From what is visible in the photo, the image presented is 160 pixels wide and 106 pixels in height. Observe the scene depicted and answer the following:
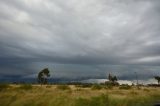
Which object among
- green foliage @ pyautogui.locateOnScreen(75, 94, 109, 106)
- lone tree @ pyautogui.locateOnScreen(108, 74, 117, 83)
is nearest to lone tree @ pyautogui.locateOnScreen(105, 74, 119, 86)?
lone tree @ pyautogui.locateOnScreen(108, 74, 117, 83)

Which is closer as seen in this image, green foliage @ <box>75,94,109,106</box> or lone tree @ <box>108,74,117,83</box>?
green foliage @ <box>75,94,109,106</box>

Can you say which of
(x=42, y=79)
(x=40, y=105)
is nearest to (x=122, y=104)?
(x=40, y=105)

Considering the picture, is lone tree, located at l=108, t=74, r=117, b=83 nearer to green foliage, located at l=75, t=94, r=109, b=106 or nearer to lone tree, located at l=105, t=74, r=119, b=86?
lone tree, located at l=105, t=74, r=119, b=86

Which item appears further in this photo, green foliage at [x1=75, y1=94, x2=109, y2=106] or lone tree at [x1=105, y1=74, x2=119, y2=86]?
lone tree at [x1=105, y1=74, x2=119, y2=86]

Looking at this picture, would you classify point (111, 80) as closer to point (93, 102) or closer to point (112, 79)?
point (112, 79)

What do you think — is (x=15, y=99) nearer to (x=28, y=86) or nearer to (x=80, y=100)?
(x=80, y=100)

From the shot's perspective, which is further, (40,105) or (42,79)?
(42,79)

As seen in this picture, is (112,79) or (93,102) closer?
(93,102)

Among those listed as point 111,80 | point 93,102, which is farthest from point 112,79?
point 93,102

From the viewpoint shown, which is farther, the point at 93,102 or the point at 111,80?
the point at 111,80

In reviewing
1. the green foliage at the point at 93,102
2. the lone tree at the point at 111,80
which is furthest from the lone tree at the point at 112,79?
the green foliage at the point at 93,102

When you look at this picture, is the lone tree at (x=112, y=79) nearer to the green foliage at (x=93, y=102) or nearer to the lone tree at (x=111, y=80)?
the lone tree at (x=111, y=80)

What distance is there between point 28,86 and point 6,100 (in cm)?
3044

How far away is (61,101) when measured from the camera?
3625cm
